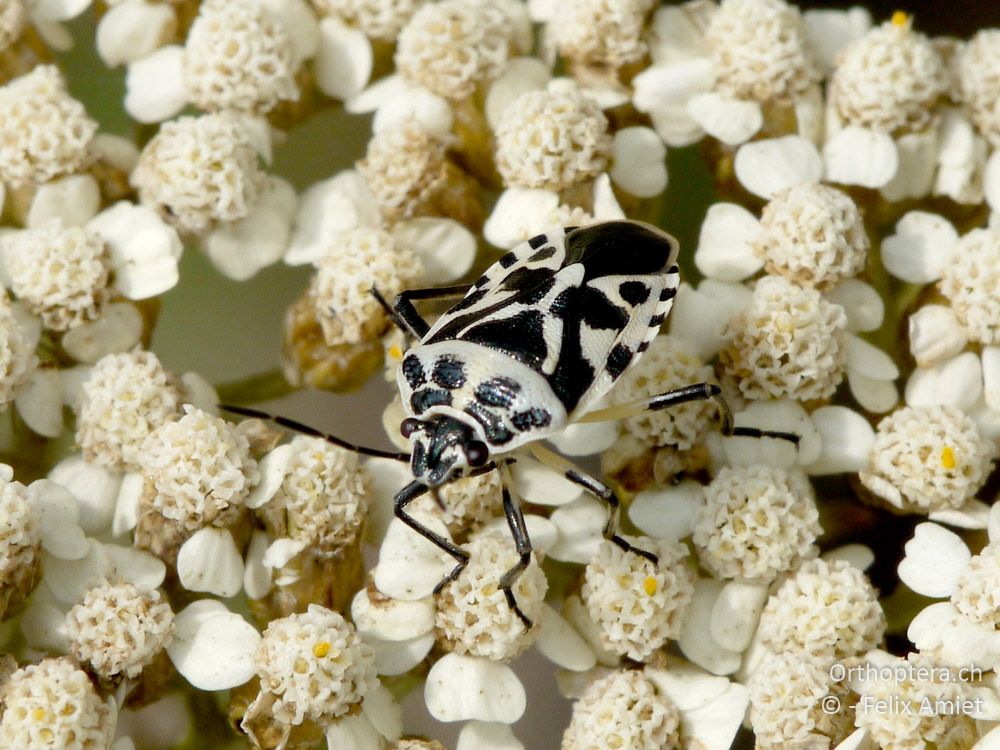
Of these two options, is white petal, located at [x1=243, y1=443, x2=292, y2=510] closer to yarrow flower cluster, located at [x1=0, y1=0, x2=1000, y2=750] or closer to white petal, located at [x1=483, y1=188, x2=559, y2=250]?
yarrow flower cluster, located at [x1=0, y1=0, x2=1000, y2=750]

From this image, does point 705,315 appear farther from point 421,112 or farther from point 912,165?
point 421,112

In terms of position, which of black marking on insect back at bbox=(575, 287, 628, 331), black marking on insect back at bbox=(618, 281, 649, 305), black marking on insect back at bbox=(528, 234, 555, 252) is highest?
black marking on insect back at bbox=(528, 234, 555, 252)

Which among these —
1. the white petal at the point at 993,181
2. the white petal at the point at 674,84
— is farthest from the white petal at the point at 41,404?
the white petal at the point at 993,181

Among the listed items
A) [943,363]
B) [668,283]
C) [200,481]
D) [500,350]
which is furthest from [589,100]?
[200,481]

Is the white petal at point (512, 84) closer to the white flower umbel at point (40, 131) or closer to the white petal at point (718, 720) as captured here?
the white flower umbel at point (40, 131)

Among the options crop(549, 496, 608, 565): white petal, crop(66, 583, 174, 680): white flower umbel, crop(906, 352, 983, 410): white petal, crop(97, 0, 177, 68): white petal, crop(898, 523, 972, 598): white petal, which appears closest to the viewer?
crop(66, 583, 174, 680): white flower umbel

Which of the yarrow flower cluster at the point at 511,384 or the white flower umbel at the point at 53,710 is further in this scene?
the yarrow flower cluster at the point at 511,384

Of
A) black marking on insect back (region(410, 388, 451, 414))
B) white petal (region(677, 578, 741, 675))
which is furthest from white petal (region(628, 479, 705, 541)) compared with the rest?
black marking on insect back (region(410, 388, 451, 414))
